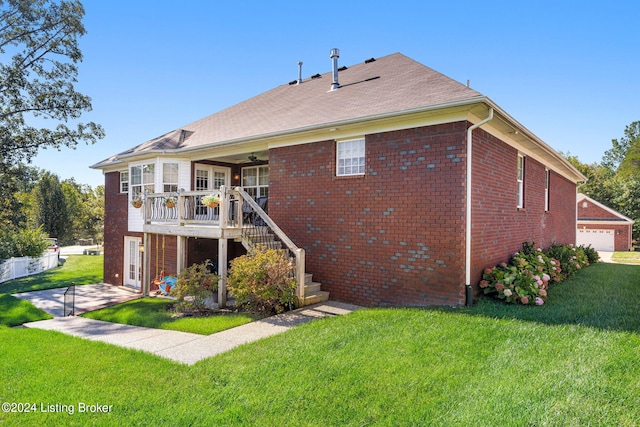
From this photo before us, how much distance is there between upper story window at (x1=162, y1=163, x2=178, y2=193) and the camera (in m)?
12.6

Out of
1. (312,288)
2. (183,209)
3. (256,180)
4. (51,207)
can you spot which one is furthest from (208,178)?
(51,207)

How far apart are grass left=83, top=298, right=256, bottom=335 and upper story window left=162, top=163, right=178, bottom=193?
161 inches

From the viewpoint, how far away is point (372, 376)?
418 centimetres

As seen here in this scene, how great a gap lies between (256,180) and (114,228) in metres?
7.00

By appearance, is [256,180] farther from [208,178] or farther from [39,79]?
[39,79]

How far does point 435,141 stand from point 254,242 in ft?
16.2

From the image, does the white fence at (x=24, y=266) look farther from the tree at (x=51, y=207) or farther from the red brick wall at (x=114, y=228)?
the tree at (x=51, y=207)

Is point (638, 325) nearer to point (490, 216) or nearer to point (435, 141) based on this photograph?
point (490, 216)

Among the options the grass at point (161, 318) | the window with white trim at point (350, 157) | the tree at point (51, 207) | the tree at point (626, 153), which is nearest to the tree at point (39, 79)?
the grass at point (161, 318)

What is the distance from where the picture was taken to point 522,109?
52.3 feet

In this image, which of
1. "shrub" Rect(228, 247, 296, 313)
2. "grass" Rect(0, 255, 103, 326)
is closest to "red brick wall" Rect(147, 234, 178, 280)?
"grass" Rect(0, 255, 103, 326)

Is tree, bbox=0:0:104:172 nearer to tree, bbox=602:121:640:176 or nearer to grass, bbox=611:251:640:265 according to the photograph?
grass, bbox=611:251:640:265

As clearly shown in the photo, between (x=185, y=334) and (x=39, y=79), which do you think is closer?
(x=185, y=334)

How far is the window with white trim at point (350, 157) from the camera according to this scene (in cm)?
868
